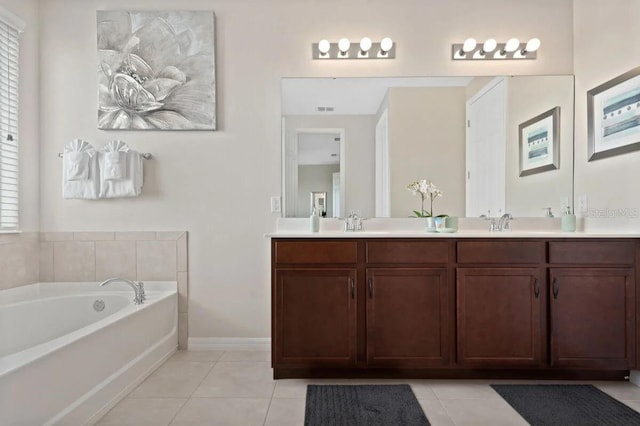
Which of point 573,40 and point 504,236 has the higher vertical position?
point 573,40

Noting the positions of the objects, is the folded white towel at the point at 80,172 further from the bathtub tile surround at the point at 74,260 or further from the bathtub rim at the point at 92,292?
the bathtub rim at the point at 92,292

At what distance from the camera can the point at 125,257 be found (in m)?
2.98

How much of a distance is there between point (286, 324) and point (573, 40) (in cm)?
278

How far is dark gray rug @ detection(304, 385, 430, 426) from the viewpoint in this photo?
6.32ft

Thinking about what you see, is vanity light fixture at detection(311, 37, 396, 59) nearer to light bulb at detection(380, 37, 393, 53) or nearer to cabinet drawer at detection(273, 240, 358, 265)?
light bulb at detection(380, 37, 393, 53)

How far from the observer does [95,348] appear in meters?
1.96

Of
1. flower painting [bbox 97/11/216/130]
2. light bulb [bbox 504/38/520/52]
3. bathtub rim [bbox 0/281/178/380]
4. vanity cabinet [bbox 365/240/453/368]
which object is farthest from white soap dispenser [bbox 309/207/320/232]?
light bulb [bbox 504/38/520/52]

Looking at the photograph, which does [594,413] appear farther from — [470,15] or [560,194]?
[470,15]

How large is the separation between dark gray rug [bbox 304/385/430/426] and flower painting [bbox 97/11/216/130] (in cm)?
196

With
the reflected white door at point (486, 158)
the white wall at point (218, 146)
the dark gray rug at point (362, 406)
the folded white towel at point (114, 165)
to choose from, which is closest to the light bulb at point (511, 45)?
the reflected white door at point (486, 158)

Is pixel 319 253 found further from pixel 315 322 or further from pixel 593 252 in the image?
pixel 593 252

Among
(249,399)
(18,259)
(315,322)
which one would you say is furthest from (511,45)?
(18,259)

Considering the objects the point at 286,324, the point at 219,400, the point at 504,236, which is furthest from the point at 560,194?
the point at 219,400

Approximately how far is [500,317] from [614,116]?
142 cm
